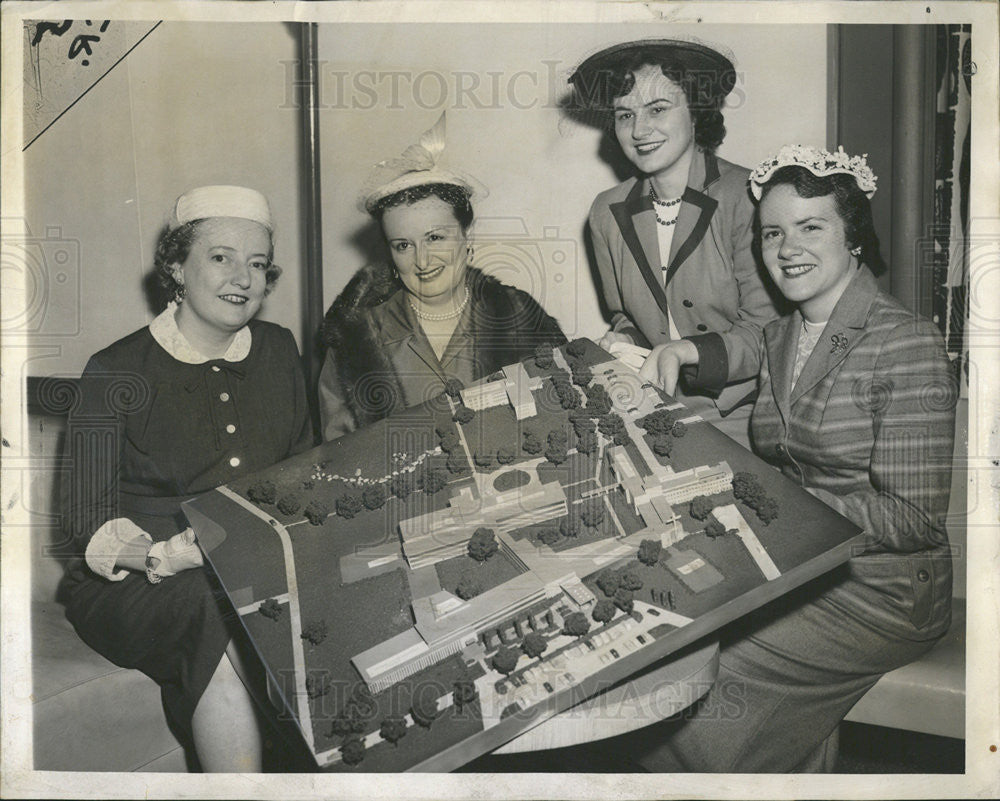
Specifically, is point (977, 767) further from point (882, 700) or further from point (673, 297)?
point (673, 297)

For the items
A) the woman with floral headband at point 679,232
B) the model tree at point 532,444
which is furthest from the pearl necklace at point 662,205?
the model tree at point 532,444

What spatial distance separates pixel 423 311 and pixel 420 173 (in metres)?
0.34

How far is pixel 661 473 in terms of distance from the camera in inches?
81.7

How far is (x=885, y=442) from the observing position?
2.14m

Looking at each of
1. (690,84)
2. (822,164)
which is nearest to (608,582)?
(822,164)

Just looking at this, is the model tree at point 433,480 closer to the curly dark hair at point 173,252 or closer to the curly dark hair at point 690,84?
the curly dark hair at point 173,252

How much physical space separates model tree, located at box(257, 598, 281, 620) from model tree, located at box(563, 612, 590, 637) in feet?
1.97

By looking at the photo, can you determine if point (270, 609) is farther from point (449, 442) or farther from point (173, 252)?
point (173, 252)

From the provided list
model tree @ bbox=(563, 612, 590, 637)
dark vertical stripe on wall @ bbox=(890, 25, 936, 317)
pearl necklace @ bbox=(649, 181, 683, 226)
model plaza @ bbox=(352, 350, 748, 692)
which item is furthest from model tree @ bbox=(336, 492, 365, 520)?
dark vertical stripe on wall @ bbox=(890, 25, 936, 317)

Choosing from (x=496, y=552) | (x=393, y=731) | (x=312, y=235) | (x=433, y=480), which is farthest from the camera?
(x=312, y=235)

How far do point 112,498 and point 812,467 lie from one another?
1688 millimetres

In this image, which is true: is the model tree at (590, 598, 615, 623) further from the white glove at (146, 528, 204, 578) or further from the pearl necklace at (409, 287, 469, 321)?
the white glove at (146, 528, 204, 578)

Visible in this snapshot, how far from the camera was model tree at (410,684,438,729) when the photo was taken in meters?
1.79

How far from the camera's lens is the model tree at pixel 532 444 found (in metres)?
2.14
